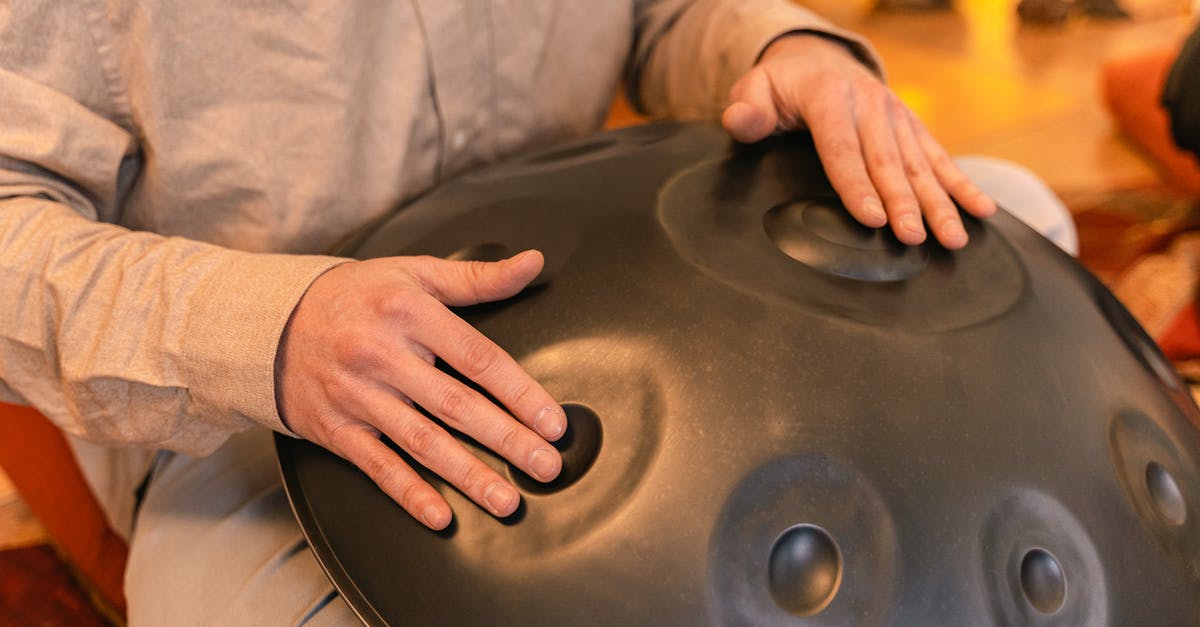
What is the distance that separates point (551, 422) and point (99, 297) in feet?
0.95

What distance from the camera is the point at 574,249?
1.88 ft

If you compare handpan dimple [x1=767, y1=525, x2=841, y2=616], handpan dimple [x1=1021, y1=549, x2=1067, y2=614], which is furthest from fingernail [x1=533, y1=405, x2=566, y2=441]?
handpan dimple [x1=1021, y1=549, x2=1067, y2=614]

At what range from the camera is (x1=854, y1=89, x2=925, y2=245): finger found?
60cm

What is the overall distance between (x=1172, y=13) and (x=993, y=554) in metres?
3.13

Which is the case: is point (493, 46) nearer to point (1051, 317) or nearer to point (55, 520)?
point (1051, 317)

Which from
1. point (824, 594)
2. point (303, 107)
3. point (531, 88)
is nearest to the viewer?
point (824, 594)

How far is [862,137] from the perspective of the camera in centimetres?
68

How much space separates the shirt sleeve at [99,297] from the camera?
1.77ft

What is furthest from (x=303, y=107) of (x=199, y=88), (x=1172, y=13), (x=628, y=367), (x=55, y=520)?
(x=1172, y=13)

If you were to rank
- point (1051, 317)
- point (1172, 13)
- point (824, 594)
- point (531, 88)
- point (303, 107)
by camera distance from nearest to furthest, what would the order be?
1. point (824, 594)
2. point (1051, 317)
3. point (303, 107)
4. point (531, 88)
5. point (1172, 13)

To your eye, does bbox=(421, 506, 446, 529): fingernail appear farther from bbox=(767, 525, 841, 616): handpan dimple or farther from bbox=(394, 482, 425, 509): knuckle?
bbox=(767, 525, 841, 616): handpan dimple

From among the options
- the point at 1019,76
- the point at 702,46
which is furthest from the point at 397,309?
the point at 1019,76

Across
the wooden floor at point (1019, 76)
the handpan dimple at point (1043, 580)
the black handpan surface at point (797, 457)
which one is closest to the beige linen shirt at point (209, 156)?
the black handpan surface at point (797, 457)

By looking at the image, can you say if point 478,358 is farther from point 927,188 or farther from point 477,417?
point 927,188
